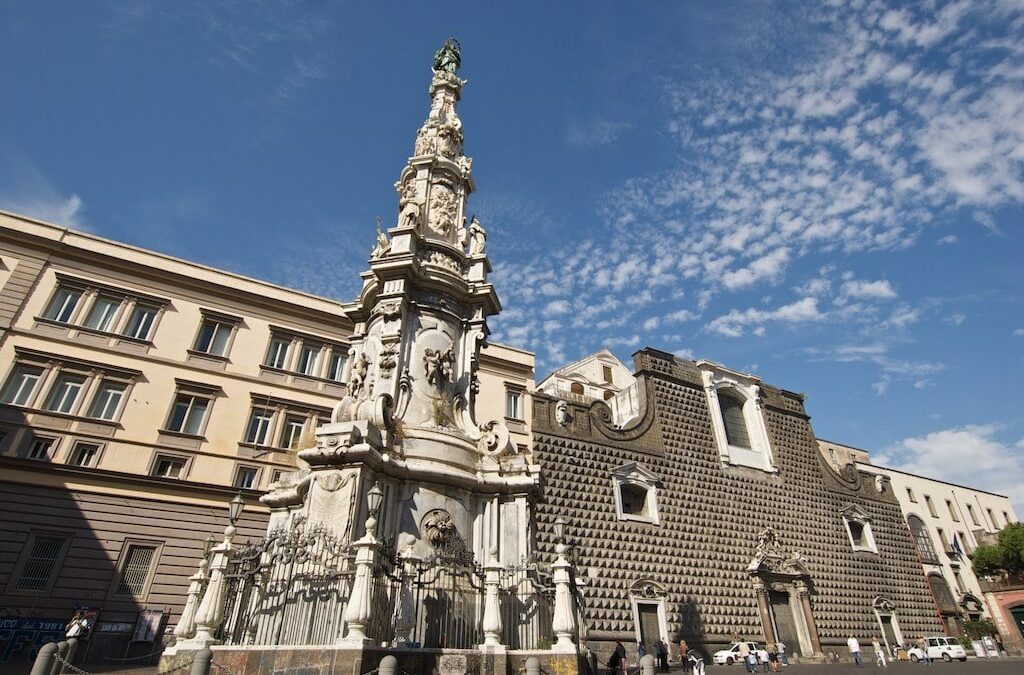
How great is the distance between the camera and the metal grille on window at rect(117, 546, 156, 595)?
57.3 ft

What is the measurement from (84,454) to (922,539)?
45.2 metres

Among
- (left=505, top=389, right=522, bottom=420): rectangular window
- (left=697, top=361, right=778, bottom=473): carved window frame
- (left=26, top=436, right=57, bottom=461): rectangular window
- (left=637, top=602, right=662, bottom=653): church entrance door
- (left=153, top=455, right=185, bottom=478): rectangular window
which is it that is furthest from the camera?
(left=697, top=361, right=778, bottom=473): carved window frame

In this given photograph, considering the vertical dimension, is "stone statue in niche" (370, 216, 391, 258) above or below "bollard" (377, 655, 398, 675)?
above

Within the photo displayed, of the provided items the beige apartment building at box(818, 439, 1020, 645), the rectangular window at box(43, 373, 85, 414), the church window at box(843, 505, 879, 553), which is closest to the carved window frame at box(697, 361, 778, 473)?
the church window at box(843, 505, 879, 553)

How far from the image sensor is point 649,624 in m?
21.9

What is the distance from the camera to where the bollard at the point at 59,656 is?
6.35 metres

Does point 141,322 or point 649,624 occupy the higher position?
point 141,322

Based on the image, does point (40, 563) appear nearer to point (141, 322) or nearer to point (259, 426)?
point (259, 426)

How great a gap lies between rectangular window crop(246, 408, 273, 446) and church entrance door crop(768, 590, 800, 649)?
74.7 feet

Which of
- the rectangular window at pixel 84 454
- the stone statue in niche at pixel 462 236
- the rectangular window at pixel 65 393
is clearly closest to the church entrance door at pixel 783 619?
the stone statue in niche at pixel 462 236

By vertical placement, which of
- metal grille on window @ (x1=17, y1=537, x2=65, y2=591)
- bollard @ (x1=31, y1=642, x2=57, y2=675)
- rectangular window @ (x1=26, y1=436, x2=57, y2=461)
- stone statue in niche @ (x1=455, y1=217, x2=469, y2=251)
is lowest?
bollard @ (x1=31, y1=642, x2=57, y2=675)

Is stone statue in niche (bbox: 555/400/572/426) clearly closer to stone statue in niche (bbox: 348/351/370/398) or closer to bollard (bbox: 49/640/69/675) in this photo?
stone statue in niche (bbox: 348/351/370/398)

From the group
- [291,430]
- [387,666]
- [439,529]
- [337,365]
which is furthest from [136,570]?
[387,666]

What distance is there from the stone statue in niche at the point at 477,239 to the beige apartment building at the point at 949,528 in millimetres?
31586
